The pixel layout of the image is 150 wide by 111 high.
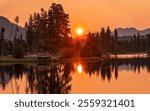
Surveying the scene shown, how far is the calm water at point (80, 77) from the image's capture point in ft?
23.4

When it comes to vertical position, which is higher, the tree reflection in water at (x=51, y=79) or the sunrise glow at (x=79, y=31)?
the sunrise glow at (x=79, y=31)

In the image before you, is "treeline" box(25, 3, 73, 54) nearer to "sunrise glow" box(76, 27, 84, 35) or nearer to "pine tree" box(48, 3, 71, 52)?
"pine tree" box(48, 3, 71, 52)

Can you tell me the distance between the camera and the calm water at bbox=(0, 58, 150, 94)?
712 cm

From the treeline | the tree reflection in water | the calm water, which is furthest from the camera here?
the treeline

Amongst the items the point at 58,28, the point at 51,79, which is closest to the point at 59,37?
the point at 58,28

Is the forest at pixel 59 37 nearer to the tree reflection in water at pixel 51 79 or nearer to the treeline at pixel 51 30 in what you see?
the treeline at pixel 51 30

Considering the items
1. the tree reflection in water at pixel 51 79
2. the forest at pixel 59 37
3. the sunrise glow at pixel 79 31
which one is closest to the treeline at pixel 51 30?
the forest at pixel 59 37

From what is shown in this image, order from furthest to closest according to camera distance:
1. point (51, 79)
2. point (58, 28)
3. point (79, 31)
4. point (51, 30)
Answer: point (51, 30) → point (58, 28) → point (51, 79) → point (79, 31)

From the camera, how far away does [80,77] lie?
7.70m

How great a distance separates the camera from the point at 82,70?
26.1ft

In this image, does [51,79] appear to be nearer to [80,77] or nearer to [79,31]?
[80,77]

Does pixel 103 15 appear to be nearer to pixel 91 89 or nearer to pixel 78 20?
pixel 78 20

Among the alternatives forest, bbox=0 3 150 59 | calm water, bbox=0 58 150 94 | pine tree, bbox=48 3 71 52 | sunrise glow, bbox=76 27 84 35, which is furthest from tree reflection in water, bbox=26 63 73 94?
sunrise glow, bbox=76 27 84 35

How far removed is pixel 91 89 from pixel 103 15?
128 centimetres
